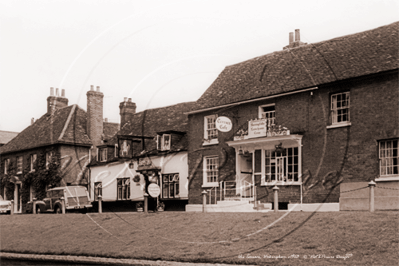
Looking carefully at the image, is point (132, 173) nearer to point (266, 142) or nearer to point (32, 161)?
point (32, 161)

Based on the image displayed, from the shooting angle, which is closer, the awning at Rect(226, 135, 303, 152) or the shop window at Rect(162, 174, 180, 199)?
the awning at Rect(226, 135, 303, 152)

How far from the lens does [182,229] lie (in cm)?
1914

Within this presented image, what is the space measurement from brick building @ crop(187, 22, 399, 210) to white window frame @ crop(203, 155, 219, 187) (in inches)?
2.5

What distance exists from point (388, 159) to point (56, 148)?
30.8 m

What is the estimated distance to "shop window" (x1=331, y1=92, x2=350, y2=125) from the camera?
24.3 metres

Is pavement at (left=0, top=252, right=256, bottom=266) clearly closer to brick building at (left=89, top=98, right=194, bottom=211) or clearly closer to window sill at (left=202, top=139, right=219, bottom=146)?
brick building at (left=89, top=98, right=194, bottom=211)

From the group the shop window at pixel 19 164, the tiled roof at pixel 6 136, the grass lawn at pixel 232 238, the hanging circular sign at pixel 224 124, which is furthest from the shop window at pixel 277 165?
the tiled roof at pixel 6 136

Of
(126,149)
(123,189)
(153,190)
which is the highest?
(126,149)

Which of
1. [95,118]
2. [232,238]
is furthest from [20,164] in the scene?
[232,238]

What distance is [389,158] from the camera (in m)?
22.4

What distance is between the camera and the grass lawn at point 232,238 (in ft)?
43.4

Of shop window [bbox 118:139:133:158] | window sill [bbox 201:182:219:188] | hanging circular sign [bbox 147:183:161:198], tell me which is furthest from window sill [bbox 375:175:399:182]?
shop window [bbox 118:139:133:158]

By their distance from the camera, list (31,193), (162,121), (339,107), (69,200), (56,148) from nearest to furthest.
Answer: (339,107) < (69,200) < (162,121) < (56,148) < (31,193)

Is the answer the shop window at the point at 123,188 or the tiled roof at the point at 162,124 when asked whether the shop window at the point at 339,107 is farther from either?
the shop window at the point at 123,188
